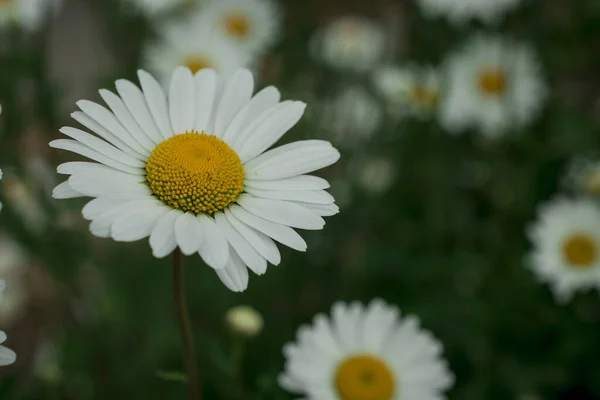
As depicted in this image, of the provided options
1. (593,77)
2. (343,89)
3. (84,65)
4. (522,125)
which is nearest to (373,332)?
(522,125)

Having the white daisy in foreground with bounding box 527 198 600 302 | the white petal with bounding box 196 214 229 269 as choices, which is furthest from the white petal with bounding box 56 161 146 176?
the white daisy in foreground with bounding box 527 198 600 302

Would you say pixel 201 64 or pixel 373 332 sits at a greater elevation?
pixel 201 64

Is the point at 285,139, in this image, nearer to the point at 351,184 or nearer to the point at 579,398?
the point at 351,184

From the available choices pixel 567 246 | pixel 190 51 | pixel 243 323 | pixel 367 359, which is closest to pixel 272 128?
pixel 243 323

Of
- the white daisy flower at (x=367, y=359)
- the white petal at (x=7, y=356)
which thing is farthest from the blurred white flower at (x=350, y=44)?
the white petal at (x=7, y=356)

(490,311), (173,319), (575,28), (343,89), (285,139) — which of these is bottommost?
(173,319)

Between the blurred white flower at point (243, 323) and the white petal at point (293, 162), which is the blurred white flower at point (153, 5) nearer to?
the blurred white flower at point (243, 323)
